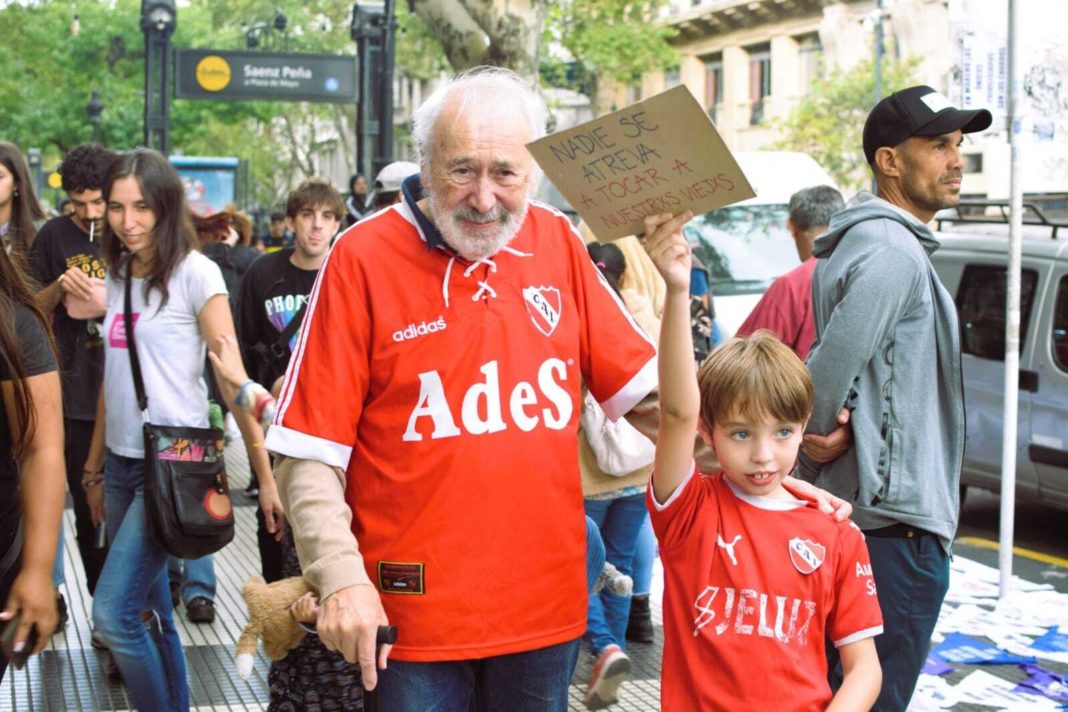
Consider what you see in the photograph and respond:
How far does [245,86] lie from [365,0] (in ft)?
8.30

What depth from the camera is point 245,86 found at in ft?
57.7

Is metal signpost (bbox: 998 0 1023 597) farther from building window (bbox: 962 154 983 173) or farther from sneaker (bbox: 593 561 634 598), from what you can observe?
building window (bbox: 962 154 983 173)

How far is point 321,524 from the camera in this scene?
9.25 ft

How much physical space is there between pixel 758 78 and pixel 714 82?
2.38 m

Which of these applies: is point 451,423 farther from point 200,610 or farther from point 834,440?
point 200,610

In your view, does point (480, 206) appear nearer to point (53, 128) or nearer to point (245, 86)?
point (245, 86)

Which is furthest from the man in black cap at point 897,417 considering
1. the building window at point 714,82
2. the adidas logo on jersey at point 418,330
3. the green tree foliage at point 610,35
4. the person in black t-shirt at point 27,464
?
the building window at point 714,82

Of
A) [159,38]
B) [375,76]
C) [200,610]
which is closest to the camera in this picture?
[200,610]

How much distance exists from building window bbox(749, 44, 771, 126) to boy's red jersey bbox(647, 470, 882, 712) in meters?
43.5

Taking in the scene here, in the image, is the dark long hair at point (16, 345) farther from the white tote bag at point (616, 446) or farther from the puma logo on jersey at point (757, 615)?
→ the white tote bag at point (616, 446)

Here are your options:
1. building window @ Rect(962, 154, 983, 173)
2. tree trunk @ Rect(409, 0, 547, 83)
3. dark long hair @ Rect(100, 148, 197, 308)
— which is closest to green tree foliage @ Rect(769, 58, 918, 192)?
building window @ Rect(962, 154, 983, 173)

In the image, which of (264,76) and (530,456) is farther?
(264,76)

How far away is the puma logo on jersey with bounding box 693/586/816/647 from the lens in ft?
9.82

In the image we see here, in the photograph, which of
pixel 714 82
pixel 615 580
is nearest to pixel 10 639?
pixel 615 580
